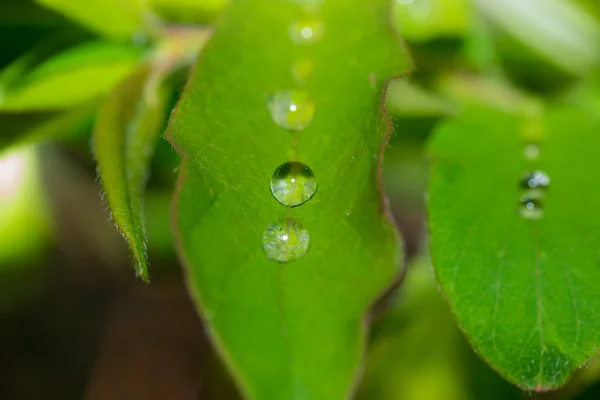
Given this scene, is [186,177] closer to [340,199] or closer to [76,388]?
[340,199]

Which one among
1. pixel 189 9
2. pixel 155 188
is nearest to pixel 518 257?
pixel 189 9

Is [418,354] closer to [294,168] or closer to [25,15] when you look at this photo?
[294,168]

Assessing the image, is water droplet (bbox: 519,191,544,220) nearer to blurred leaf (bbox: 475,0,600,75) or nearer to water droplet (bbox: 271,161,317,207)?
water droplet (bbox: 271,161,317,207)

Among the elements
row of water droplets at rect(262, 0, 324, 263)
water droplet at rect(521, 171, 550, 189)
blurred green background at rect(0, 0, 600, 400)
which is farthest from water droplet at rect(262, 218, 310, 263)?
water droplet at rect(521, 171, 550, 189)

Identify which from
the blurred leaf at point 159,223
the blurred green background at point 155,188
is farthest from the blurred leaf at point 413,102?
the blurred leaf at point 159,223

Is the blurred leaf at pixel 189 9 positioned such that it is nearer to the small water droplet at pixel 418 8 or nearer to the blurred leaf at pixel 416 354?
the small water droplet at pixel 418 8

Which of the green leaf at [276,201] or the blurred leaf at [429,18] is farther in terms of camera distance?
the blurred leaf at [429,18]

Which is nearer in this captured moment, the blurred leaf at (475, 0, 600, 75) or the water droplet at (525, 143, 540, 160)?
the water droplet at (525, 143, 540, 160)

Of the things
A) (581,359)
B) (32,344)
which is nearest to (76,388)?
(32,344)
